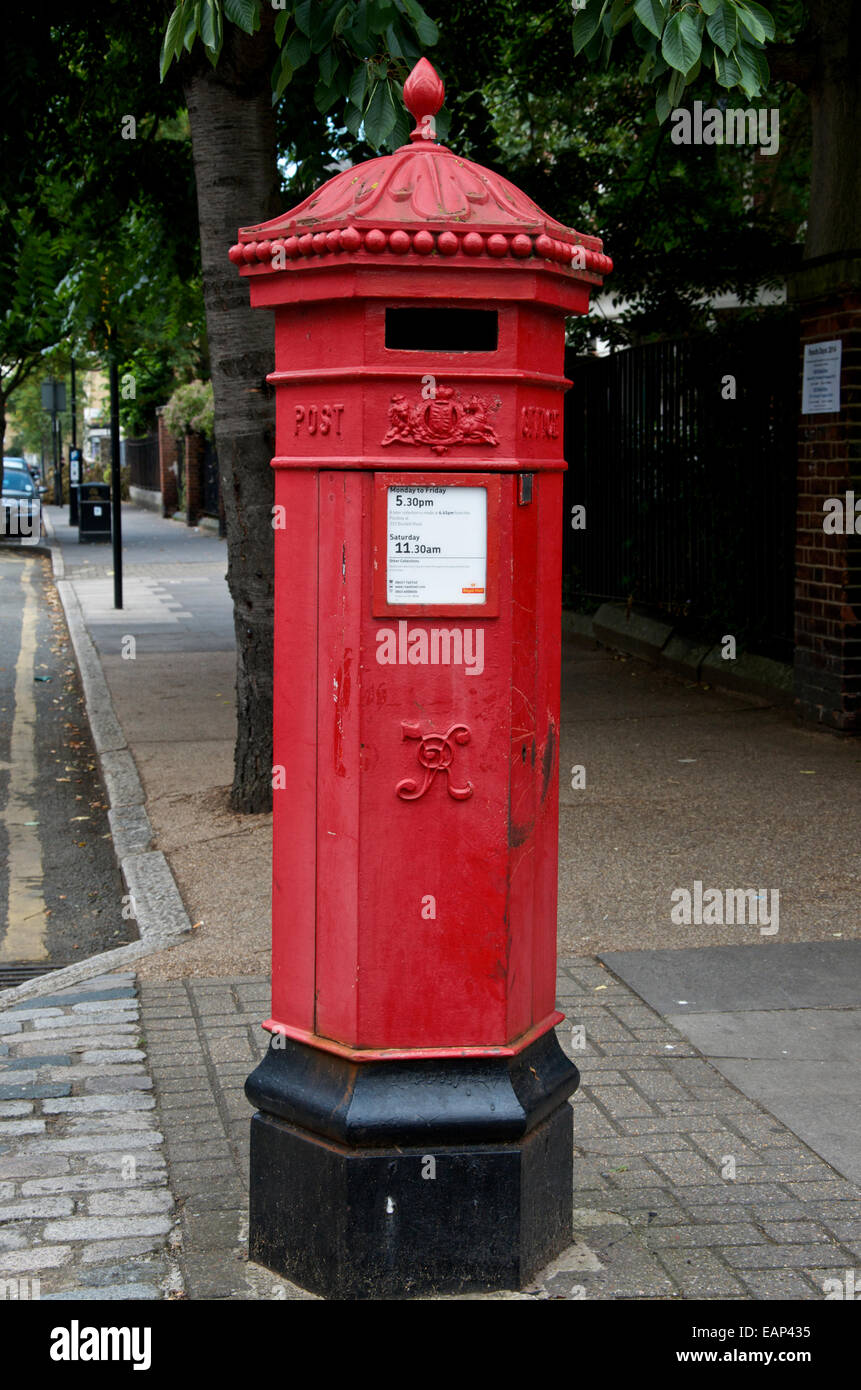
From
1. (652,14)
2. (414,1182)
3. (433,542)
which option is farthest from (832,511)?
(414,1182)

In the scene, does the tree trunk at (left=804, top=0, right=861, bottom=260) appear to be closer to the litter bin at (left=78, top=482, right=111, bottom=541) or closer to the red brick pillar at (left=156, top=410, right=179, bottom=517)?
the litter bin at (left=78, top=482, right=111, bottom=541)

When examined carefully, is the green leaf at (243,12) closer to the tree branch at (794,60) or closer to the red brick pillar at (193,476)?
the tree branch at (794,60)

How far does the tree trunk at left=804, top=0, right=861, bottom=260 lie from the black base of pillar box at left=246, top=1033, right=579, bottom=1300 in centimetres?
744

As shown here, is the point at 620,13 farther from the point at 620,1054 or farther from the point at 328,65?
the point at 620,1054

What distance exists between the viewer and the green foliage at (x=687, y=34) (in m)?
4.65

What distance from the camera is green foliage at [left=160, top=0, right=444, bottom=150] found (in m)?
5.27

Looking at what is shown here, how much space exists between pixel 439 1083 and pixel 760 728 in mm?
6852

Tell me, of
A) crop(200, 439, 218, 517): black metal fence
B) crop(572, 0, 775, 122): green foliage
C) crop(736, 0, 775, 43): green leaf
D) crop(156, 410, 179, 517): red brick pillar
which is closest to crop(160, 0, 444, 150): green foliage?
crop(572, 0, 775, 122): green foliage

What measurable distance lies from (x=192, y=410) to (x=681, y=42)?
32.3m

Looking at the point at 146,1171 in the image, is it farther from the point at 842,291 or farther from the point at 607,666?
the point at 607,666

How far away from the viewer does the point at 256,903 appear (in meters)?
6.50

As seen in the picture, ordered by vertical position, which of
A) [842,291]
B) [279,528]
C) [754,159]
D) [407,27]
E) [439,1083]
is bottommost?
[439,1083]

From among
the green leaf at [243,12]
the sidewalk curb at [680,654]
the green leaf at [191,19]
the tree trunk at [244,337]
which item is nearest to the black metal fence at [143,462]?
the sidewalk curb at [680,654]

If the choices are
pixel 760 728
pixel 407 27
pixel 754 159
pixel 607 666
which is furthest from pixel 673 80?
pixel 754 159
